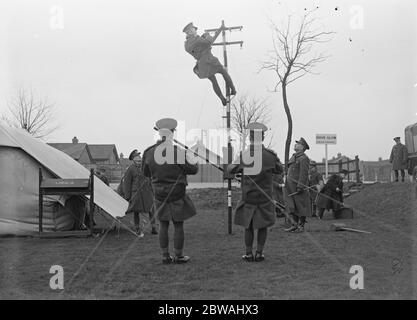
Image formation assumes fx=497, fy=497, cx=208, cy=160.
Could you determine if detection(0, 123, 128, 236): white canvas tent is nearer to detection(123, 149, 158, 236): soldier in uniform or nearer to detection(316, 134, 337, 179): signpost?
detection(123, 149, 158, 236): soldier in uniform

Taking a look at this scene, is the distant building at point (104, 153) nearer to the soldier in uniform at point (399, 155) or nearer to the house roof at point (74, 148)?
the house roof at point (74, 148)

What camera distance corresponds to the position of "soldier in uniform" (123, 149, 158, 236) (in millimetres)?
9750

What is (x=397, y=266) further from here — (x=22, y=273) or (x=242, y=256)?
(x=22, y=273)

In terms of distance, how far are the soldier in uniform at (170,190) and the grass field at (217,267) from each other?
0.31 meters

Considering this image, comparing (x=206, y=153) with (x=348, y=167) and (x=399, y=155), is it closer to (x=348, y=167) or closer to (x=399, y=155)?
(x=399, y=155)

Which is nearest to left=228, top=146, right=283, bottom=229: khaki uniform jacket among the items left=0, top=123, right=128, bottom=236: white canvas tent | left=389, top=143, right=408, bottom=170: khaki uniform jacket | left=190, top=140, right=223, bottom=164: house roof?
left=190, top=140, right=223, bottom=164: house roof

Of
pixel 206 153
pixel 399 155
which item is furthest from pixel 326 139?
pixel 206 153

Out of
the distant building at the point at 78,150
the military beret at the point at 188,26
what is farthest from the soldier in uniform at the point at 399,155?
the distant building at the point at 78,150

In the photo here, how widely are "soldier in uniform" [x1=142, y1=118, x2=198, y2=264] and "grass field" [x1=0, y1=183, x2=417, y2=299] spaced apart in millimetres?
312

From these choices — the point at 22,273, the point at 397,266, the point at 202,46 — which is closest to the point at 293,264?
the point at 397,266

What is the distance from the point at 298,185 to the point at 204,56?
3.08m

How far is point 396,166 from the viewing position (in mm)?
16719

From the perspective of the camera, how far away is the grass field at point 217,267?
482 centimetres
